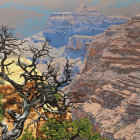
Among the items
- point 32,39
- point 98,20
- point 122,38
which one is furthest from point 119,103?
point 32,39

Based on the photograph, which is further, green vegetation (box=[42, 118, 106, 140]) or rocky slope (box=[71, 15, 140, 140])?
rocky slope (box=[71, 15, 140, 140])

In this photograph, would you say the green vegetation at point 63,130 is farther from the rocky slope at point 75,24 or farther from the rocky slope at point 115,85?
the rocky slope at point 75,24

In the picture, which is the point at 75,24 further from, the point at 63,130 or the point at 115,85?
the point at 63,130

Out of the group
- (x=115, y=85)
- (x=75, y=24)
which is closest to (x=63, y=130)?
(x=115, y=85)

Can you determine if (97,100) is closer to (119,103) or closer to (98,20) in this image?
(119,103)

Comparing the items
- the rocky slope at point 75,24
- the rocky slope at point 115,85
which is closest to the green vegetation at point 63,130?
the rocky slope at point 115,85

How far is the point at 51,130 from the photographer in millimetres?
10539

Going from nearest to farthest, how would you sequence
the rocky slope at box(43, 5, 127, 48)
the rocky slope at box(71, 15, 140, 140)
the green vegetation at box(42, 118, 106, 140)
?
the green vegetation at box(42, 118, 106, 140) → the rocky slope at box(71, 15, 140, 140) → the rocky slope at box(43, 5, 127, 48)

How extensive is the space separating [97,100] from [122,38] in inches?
828

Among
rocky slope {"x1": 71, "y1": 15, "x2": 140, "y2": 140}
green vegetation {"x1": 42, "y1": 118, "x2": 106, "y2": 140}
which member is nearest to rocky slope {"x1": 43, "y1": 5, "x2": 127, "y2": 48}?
rocky slope {"x1": 71, "y1": 15, "x2": 140, "y2": 140}

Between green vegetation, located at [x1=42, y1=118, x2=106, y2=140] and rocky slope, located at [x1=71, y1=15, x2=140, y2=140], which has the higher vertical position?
green vegetation, located at [x1=42, y1=118, x2=106, y2=140]

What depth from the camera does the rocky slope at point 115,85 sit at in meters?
40.8

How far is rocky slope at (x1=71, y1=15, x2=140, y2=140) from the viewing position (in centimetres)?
4078

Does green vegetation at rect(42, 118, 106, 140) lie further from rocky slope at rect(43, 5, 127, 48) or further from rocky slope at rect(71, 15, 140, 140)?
rocky slope at rect(43, 5, 127, 48)
